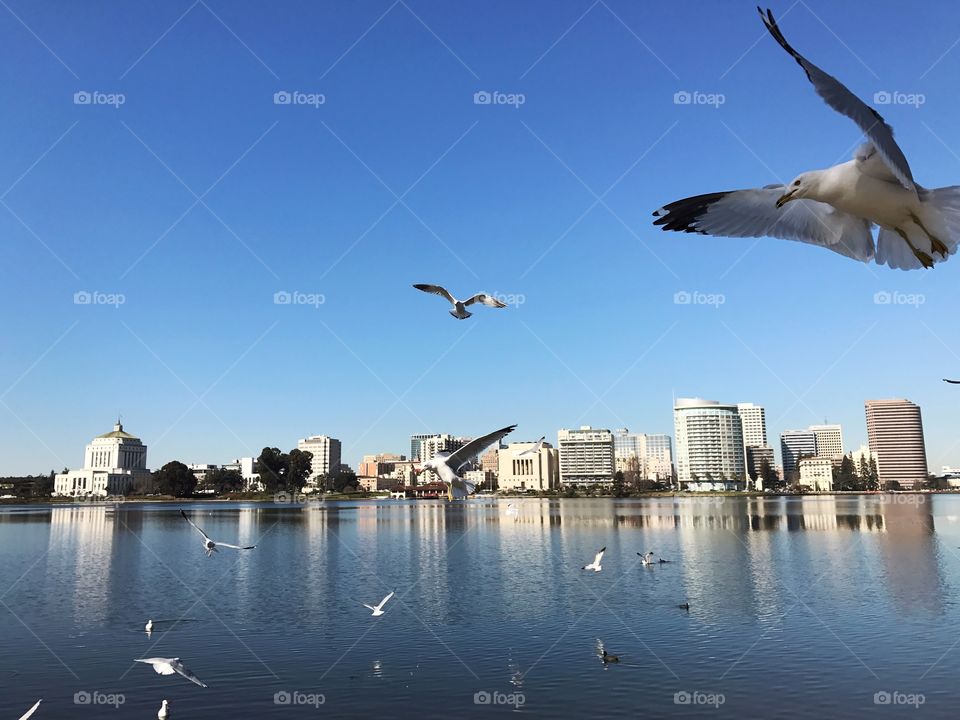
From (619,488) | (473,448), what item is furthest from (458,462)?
(619,488)

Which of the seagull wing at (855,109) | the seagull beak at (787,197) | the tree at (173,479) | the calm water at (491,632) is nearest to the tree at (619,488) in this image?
the tree at (173,479)

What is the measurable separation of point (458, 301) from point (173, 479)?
149 meters

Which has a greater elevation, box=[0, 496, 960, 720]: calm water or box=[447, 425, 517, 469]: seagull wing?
box=[447, 425, 517, 469]: seagull wing

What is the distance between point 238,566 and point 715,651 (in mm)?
24950

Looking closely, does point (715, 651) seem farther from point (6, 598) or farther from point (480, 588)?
point (6, 598)

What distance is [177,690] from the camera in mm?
15875

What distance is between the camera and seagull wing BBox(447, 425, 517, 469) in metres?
14.3

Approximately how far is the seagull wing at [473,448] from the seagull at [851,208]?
8.91 meters

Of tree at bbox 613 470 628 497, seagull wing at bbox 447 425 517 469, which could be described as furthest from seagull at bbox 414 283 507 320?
tree at bbox 613 470 628 497

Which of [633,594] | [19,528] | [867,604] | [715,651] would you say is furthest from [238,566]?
[19,528]

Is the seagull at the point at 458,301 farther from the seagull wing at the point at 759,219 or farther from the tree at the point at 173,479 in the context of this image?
the tree at the point at 173,479

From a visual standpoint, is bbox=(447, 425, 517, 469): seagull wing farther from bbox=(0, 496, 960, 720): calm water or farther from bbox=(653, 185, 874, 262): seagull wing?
bbox=(653, 185, 874, 262): seagull wing

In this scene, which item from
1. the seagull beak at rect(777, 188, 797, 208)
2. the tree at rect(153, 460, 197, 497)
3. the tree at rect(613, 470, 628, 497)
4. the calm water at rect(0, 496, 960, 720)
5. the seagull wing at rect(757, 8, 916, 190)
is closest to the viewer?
the seagull wing at rect(757, 8, 916, 190)

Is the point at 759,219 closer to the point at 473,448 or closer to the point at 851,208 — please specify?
the point at 851,208
